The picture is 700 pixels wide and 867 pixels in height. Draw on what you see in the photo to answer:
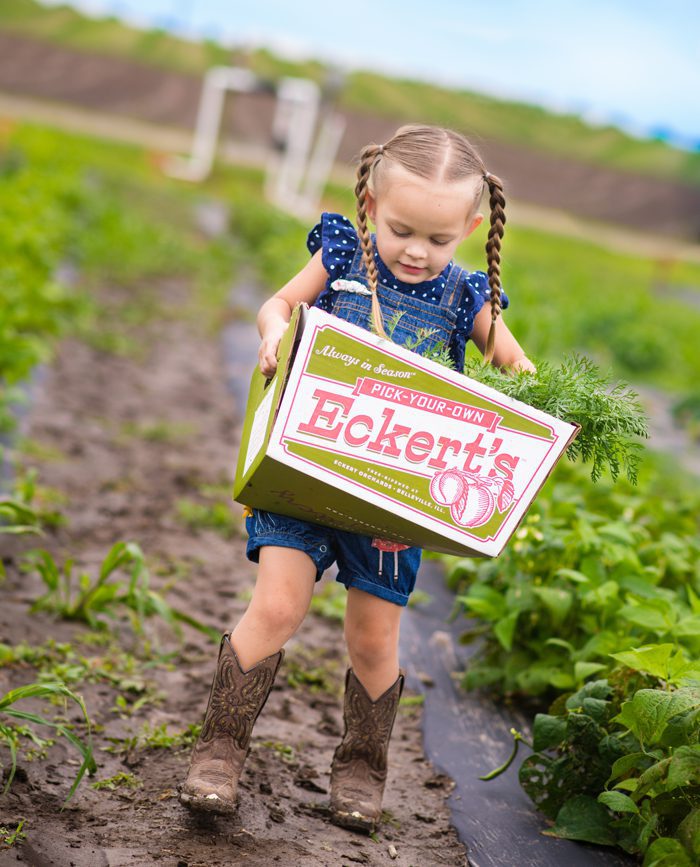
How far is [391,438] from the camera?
2.21 metres

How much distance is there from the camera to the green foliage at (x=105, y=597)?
3.30 meters

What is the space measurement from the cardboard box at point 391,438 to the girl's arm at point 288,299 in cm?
23

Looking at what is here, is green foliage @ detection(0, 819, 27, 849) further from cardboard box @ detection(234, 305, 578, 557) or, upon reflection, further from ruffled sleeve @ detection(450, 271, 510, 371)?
ruffled sleeve @ detection(450, 271, 510, 371)

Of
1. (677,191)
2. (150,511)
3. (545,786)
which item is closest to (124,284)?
(150,511)


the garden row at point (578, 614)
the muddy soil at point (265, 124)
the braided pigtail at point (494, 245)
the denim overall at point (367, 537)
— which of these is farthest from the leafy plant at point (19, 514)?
the muddy soil at point (265, 124)

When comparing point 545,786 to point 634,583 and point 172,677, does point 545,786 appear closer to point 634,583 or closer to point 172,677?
point 634,583

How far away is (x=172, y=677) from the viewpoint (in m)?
3.38

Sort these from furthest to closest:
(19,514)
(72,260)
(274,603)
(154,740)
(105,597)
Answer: (72,260)
(19,514)
(105,597)
(154,740)
(274,603)

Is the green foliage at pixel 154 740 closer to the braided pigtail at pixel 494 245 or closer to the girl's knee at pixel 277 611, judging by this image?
the girl's knee at pixel 277 611

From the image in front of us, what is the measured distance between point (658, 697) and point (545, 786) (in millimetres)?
502

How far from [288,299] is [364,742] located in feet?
3.17

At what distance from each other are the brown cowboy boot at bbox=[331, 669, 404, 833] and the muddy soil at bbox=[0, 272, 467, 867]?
93 mm

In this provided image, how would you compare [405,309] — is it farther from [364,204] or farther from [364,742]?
[364,742]

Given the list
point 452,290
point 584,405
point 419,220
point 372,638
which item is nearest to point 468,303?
point 452,290
